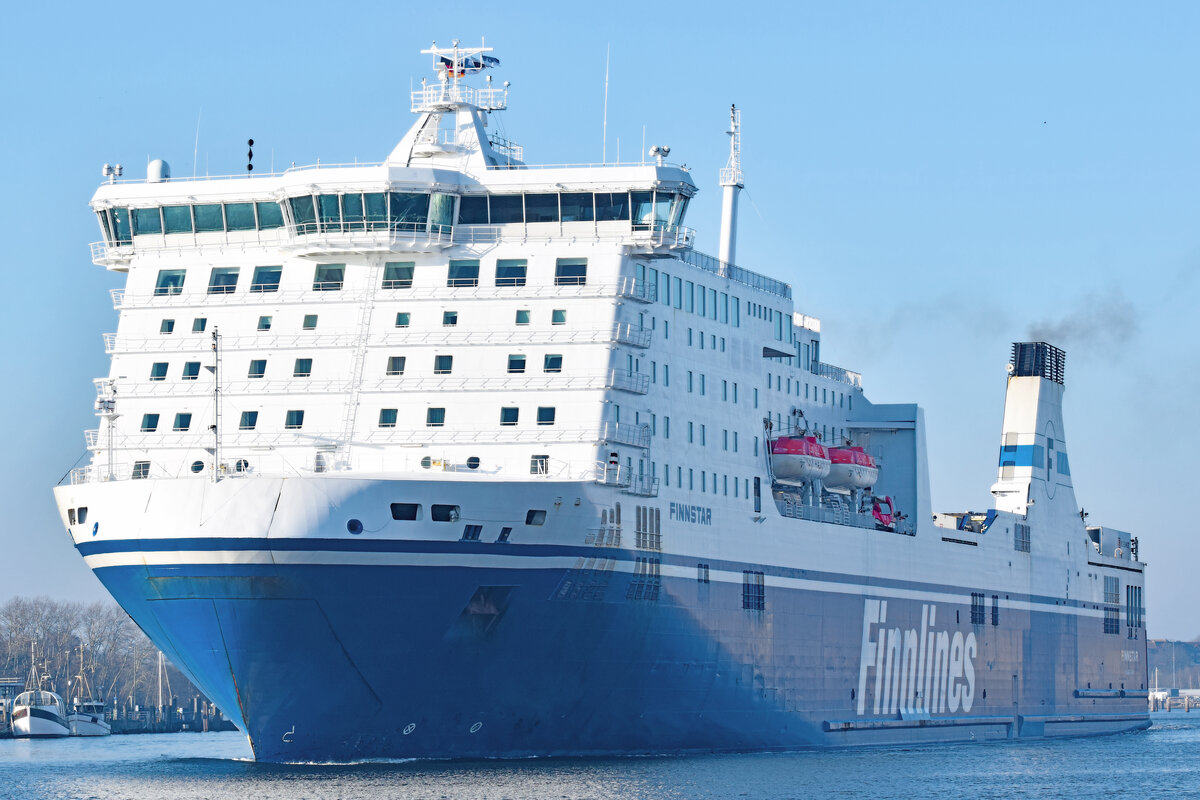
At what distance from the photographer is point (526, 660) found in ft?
132

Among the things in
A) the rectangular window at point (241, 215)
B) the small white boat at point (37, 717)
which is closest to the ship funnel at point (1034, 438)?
the rectangular window at point (241, 215)

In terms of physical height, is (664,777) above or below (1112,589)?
below

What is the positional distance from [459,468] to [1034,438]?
1241 inches

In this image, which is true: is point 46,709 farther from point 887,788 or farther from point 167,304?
point 887,788

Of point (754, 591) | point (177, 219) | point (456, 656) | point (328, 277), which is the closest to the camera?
point (456, 656)

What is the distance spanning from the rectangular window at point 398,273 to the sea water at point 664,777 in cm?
1093

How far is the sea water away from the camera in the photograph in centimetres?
3716

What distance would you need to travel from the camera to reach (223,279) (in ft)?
145

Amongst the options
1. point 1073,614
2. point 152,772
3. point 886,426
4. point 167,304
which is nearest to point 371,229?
point 167,304

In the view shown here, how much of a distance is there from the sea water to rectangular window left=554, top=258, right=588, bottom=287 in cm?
1076

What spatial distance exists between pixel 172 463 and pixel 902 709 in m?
24.2

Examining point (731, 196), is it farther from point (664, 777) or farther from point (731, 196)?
point (664, 777)

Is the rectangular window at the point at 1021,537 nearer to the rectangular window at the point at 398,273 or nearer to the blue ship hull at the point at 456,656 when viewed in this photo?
the blue ship hull at the point at 456,656

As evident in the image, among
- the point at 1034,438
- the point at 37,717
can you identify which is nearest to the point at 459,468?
the point at 1034,438
